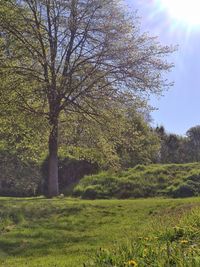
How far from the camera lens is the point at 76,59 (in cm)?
2259

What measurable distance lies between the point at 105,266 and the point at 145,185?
16.1m

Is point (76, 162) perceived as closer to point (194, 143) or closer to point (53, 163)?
point (53, 163)

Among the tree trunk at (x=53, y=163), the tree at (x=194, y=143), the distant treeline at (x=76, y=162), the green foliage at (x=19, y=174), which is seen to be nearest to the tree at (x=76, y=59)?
the tree trunk at (x=53, y=163)

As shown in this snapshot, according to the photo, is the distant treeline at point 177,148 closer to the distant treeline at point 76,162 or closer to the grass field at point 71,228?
the distant treeline at point 76,162

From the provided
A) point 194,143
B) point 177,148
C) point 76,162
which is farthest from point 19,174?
point 194,143

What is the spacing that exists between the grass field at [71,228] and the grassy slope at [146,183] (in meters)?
4.11

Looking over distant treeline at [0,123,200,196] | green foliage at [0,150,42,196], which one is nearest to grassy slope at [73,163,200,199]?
distant treeline at [0,123,200,196]

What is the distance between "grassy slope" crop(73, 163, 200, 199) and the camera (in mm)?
20812

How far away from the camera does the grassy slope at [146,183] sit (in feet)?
68.3

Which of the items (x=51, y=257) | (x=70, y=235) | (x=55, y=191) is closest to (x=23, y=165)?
(x=55, y=191)

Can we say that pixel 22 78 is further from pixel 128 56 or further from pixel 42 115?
pixel 128 56

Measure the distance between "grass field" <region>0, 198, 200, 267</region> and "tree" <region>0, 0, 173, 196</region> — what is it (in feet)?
19.8

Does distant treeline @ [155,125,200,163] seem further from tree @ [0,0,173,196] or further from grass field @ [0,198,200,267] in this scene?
grass field @ [0,198,200,267]

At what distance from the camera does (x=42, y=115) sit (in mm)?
21219
